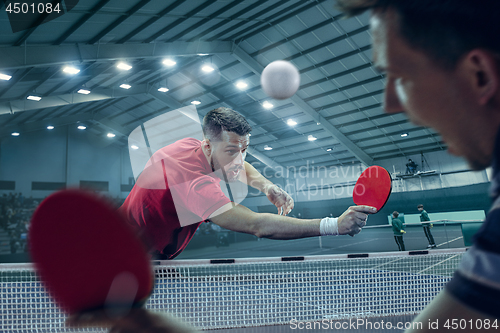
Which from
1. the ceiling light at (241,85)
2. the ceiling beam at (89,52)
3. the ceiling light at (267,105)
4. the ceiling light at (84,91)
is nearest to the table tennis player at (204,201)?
the ceiling beam at (89,52)

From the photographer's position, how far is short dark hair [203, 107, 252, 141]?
2.74m

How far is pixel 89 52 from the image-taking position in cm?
1313

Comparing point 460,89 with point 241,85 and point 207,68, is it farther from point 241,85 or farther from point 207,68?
point 241,85

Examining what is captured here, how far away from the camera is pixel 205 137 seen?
9.34 ft

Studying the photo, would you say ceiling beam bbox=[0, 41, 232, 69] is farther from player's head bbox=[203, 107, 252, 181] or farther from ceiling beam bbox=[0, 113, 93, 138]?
ceiling beam bbox=[0, 113, 93, 138]

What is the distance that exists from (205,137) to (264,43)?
16723mm

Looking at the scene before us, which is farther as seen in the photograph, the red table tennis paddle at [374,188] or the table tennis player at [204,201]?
the red table tennis paddle at [374,188]

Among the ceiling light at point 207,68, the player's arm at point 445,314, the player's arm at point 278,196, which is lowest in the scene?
the player's arm at point 445,314

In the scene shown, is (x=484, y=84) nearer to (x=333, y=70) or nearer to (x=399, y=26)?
(x=399, y=26)

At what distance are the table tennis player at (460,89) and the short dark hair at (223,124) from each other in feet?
6.76

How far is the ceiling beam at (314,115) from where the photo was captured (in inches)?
727

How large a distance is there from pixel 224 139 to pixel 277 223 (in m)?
0.92

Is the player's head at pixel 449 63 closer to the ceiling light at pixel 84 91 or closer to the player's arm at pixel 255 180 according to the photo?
the player's arm at pixel 255 180

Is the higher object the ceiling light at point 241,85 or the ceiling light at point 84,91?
the ceiling light at point 241,85
